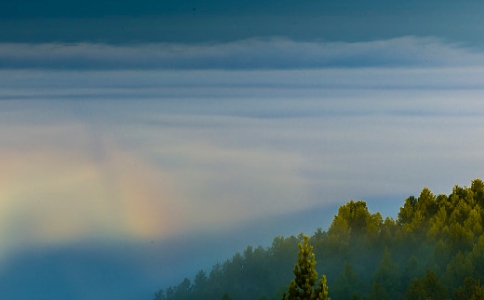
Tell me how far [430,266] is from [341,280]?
736 cm

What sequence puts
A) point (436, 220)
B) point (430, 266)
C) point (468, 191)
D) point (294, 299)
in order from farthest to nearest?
point (468, 191)
point (436, 220)
point (430, 266)
point (294, 299)

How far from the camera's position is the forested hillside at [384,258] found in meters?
63.2

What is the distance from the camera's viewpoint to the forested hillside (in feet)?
207

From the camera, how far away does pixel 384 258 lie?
2739 inches

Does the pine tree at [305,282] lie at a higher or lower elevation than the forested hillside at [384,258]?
lower

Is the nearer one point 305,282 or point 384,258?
point 305,282

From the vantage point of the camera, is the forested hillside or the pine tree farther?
the forested hillside

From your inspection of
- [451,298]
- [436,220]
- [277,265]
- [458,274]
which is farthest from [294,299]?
[277,265]

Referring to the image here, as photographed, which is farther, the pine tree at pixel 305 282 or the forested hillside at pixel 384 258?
the forested hillside at pixel 384 258

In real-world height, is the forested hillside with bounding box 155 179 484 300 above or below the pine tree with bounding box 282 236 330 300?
above

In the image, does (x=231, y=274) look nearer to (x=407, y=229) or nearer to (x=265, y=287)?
(x=265, y=287)

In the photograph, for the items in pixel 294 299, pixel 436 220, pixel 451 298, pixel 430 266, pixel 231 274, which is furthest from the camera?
pixel 231 274

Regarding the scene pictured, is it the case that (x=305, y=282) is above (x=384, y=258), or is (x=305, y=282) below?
below

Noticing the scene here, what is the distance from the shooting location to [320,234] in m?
83.7
